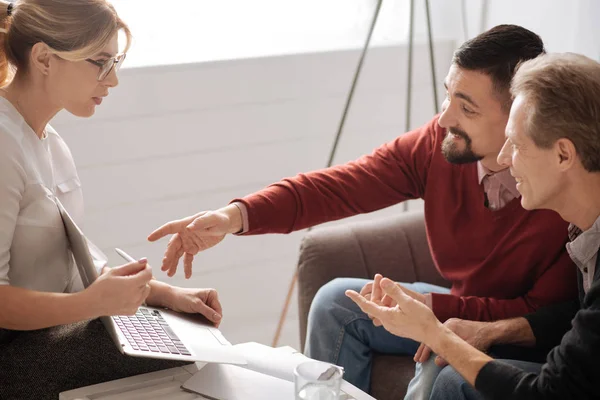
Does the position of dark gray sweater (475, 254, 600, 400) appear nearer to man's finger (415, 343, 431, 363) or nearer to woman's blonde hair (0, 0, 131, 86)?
man's finger (415, 343, 431, 363)

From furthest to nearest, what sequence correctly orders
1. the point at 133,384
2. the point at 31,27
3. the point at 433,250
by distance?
1. the point at 433,250
2. the point at 31,27
3. the point at 133,384

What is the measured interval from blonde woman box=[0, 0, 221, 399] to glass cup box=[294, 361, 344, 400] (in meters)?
0.36

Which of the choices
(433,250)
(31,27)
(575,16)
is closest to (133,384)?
(31,27)

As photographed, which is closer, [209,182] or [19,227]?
[19,227]

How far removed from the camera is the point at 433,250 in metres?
2.17

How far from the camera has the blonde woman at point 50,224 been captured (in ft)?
5.19

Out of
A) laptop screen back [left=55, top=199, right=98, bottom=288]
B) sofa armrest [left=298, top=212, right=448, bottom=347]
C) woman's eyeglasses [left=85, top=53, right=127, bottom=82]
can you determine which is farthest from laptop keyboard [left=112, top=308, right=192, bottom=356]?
sofa armrest [left=298, top=212, right=448, bottom=347]

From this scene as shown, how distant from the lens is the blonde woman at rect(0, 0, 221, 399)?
1583mm

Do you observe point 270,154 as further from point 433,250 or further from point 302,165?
point 433,250

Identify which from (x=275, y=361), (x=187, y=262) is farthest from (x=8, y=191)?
(x=275, y=361)

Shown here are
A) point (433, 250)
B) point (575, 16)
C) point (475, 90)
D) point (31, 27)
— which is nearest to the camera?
point (31, 27)

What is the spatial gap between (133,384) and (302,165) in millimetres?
1712

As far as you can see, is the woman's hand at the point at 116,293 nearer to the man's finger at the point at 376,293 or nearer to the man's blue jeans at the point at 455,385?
the man's finger at the point at 376,293

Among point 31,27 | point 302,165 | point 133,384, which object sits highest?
point 31,27
